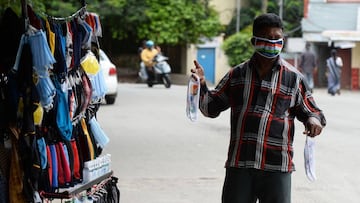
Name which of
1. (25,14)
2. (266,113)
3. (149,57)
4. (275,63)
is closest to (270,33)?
(275,63)

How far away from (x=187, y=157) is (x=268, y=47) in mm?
5203

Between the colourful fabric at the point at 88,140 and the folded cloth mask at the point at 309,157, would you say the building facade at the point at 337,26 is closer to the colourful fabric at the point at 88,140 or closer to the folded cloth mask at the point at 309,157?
the colourful fabric at the point at 88,140

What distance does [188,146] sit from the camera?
990cm

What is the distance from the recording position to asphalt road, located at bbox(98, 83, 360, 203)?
7051 millimetres

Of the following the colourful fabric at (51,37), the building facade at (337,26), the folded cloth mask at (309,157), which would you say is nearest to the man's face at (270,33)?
the folded cloth mask at (309,157)

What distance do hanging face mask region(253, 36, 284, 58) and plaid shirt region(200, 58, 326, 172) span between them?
0.32 feet

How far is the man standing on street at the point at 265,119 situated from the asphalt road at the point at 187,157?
2.76 m

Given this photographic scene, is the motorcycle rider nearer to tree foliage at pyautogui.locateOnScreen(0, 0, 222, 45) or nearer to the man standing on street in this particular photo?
tree foliage at pyautogui.locateOnScreen(0, 0, 222, 45)

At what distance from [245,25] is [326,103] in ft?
60.8

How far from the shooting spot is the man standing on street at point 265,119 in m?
3.90

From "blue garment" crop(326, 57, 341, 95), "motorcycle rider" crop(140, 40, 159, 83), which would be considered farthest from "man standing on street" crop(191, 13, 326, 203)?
"blue garment" crop(326, 57, 341, 95)

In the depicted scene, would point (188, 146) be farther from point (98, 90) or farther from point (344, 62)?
point (344, 62)

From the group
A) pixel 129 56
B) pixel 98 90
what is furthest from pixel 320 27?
pixel 98 90

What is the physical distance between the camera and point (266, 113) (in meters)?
3.91
